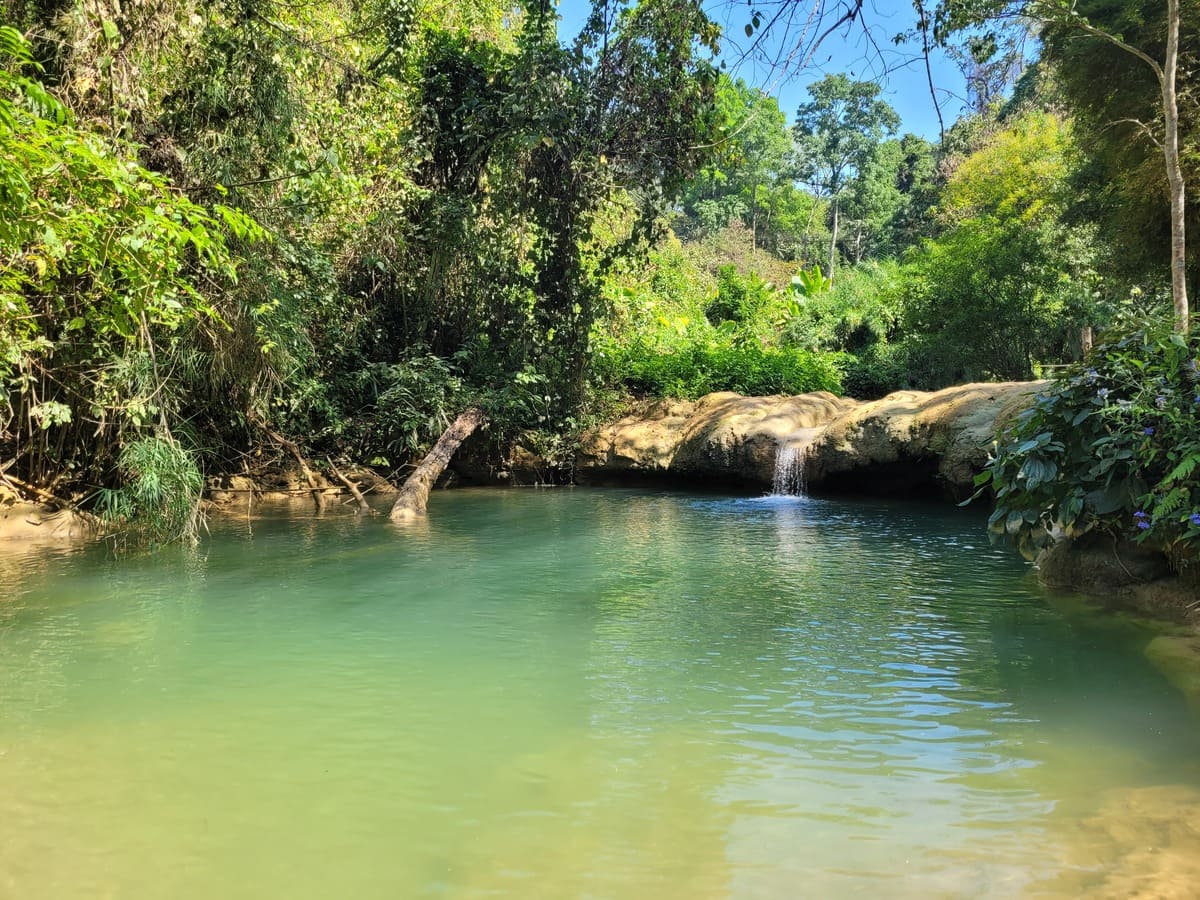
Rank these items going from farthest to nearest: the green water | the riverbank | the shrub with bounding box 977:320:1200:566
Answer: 1. the riverbank
2. the shrub with bounding box 977:320:1200:566
3. the green water

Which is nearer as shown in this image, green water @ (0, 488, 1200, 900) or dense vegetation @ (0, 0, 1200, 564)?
green water @ (0, 488, 1200, 900)

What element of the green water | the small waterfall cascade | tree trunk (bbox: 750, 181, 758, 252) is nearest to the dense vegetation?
the green water

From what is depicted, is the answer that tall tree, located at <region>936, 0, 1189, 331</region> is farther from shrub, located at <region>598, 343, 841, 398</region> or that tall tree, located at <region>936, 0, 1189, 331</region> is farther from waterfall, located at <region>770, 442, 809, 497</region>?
shrub, located at <region>598, 343, 841, 398</region>

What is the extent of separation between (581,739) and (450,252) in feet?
39.0

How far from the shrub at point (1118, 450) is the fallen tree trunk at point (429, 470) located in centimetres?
718

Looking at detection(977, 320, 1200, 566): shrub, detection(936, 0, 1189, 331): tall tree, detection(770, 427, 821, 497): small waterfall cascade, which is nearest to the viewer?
detection(977, 320, 1200, 566): shrub

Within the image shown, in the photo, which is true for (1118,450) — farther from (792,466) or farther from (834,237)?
(834,237)

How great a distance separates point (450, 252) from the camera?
47.6 feet

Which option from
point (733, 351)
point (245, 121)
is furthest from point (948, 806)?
point (733, 351)

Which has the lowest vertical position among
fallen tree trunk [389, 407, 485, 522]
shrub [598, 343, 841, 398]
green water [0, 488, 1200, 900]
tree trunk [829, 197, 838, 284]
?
green water [0, 488, 1200, 900]

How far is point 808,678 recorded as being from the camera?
15.1 feet

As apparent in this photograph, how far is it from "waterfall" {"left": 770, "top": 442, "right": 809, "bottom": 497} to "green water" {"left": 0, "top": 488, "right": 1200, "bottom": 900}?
5920 millimetres

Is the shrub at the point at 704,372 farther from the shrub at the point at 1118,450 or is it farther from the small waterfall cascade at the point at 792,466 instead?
the shrub at the point at 1118,450

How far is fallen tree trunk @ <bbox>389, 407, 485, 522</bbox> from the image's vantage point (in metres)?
11.2
